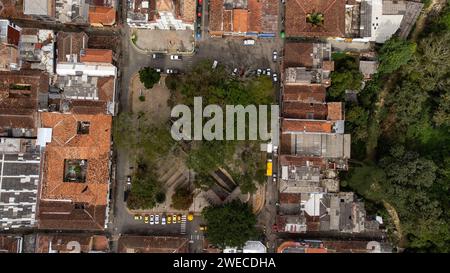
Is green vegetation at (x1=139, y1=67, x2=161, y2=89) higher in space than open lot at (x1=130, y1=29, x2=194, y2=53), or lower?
lower

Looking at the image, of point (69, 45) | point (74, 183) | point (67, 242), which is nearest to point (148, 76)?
point (69, 45)

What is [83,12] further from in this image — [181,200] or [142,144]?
[181,200]

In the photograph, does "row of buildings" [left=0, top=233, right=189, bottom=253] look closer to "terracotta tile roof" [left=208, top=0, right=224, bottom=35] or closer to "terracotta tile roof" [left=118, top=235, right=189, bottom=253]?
"terracotta tile roof" [left=118, top=235, right=189, bottom=253]

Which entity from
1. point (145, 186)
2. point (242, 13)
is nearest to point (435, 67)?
point (242, 13)

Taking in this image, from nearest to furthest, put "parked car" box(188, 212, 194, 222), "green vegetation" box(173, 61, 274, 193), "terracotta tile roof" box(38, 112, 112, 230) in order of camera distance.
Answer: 1. "green vegetation" box(173, 61, 274, 193)
2. "terracotta tile roof" box(38, 112, 112, 230)
3. "parked car" box(188, 212, 194, 222)

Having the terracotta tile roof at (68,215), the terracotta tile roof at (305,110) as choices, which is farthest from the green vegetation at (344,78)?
the terracotta tile roof at (68,215)

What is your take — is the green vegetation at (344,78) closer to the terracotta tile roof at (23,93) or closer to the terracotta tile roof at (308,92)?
the terracotta tile roof at (308,92)

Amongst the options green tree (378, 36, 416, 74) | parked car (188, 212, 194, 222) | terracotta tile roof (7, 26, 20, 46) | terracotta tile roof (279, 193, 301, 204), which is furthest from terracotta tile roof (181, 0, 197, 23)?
terracotta tile roof (279, 193, 301, 204)

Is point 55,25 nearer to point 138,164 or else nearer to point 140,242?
point 138,164
